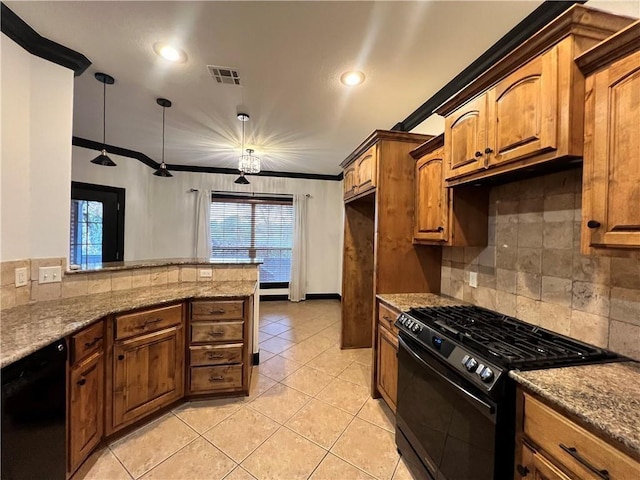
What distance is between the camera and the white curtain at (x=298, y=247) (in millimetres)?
5766

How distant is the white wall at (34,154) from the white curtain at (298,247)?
12.8 feet

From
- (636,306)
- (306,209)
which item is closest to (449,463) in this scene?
(636,306)

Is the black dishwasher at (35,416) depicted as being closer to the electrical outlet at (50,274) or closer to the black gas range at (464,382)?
the electrical outlet at (50,274)

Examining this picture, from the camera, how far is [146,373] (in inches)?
80.4

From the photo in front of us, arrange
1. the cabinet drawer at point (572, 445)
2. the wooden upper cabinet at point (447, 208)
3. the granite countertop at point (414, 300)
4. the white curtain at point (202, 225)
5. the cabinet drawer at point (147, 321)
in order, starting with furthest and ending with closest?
the white curtain at point (202, 225) → the granite countertop at point (414, 300) → the wooden upper cabinet at point (447, 208) → the cabinet drawer at point (147, 321) → the cabinet drawer at point (572, 445)

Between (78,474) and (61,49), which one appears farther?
(61,49)

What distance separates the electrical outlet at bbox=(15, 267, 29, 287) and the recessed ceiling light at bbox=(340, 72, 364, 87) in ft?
8.95

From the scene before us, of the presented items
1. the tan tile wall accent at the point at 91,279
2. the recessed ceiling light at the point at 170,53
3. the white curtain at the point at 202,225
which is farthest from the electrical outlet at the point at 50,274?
the white curtain at the point at 202,225

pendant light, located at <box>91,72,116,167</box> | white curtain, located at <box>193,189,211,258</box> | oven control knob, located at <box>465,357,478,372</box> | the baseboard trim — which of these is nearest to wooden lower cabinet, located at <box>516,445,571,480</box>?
oven control knob, located at <box>465,357,478,372</box>

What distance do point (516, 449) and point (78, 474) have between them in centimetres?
235

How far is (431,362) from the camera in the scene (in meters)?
1.51

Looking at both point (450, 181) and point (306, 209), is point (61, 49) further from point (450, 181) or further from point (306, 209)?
point (306, 209)

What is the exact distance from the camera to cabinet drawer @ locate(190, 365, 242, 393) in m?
2.33

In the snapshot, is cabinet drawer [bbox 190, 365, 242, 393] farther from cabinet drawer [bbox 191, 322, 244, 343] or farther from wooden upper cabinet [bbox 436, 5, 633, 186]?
wooden upper cabinet [bbox 436, 5, 633, 186]
